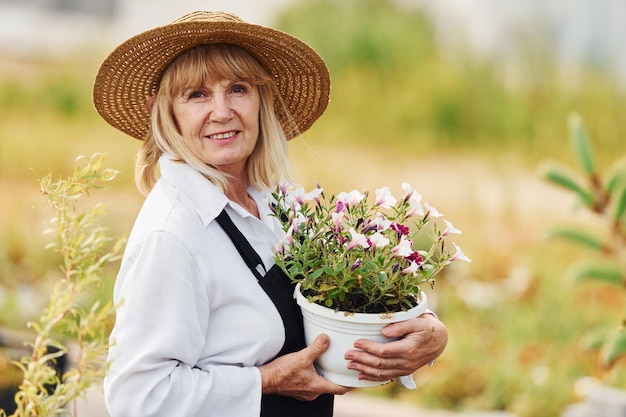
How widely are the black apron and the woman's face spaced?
162mm

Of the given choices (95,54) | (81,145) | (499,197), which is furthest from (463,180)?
(95,54)

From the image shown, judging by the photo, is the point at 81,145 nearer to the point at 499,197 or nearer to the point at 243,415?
the point at 499,197

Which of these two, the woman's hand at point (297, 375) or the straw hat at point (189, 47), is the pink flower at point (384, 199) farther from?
the straw hat at point (189, 47)

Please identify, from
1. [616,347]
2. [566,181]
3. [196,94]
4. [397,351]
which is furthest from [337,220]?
[566,181]

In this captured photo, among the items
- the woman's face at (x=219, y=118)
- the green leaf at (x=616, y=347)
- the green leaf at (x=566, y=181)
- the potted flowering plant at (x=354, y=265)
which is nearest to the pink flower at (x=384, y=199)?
the potted flowering plant at (x=354, y=265)

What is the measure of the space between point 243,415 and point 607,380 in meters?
2.67

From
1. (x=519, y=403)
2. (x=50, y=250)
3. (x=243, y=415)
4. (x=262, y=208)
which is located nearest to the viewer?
(x=243, y=415)

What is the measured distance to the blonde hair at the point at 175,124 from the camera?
181 centimetres

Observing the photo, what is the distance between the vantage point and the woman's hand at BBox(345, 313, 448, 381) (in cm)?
165

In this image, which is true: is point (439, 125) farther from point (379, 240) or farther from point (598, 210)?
point (379, 240)

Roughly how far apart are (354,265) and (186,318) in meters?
0.35

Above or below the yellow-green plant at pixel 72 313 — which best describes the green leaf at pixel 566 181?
above

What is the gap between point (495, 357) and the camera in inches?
165

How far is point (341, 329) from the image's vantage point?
1640 mm
